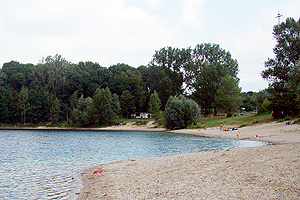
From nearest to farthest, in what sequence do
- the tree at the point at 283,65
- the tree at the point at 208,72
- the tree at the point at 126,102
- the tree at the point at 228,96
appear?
1. the tree at the point at 283,65
2. the tree at the point at 228,96
3. the tree at the point at 208,72
4. the tree at the point at 126,102

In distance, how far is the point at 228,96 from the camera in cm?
→ 7588

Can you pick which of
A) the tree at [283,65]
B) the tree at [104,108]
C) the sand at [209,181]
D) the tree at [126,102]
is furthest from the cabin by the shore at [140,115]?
the sand at [209,181]

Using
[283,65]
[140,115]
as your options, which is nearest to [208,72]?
[283,65]

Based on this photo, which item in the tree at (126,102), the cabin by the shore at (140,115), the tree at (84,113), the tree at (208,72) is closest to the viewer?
the tree at (208,72)

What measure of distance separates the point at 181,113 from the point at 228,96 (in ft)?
54.0

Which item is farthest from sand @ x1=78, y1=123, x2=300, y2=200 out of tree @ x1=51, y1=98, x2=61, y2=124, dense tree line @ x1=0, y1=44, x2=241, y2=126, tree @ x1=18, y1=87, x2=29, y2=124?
tree @ x1=18, y1=87, x2=29, y2=124

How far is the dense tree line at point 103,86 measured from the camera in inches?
3575

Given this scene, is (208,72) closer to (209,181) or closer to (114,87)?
(114,87)

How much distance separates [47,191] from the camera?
42.1ft

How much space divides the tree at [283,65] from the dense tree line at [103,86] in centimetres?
3101

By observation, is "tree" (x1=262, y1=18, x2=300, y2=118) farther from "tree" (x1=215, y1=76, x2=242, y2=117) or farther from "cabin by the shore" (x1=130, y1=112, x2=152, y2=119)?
"cabin by the shore" (x1=130, y1=112, x2=152, y2=119)

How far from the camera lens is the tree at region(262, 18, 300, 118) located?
46.7 m

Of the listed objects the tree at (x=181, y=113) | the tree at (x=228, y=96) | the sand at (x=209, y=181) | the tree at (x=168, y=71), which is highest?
the tree at (x=168, y=71)

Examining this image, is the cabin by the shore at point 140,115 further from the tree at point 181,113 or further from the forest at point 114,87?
the tree at point 181,113
